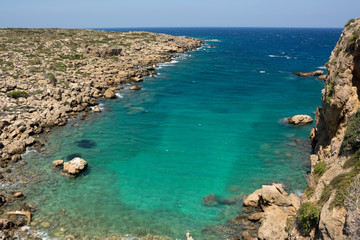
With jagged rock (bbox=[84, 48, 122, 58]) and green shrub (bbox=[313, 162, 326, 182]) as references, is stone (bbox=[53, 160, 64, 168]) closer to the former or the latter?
green shrub (bbox=[313, 162, 326, 182])

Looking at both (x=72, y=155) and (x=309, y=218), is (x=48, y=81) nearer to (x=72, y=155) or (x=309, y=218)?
(x=72, y=155)

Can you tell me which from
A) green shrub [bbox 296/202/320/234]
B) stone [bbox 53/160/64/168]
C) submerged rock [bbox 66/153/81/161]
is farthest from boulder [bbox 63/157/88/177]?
green shrub [bbox 296/202/320/234]

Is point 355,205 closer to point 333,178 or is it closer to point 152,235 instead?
point 333,178

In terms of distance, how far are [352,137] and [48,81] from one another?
5932 cm

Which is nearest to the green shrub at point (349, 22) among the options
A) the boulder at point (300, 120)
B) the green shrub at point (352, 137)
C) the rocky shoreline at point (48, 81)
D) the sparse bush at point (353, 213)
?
the green shrub at point (352, 137)

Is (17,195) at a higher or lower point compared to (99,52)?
lower

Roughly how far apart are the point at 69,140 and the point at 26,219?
55.9 feet

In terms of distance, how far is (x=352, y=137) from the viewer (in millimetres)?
18250

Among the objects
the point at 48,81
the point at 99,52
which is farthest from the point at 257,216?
the point at 99,52

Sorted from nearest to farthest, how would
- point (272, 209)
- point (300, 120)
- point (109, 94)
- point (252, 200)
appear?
point (272, 209), point (252, 200), point (300, 120), point (109, 94)

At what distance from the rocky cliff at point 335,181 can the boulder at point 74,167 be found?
1979 centimetres

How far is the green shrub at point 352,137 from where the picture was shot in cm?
1791

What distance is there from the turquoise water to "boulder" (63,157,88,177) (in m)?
0.95

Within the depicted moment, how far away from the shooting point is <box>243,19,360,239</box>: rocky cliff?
527 inches
